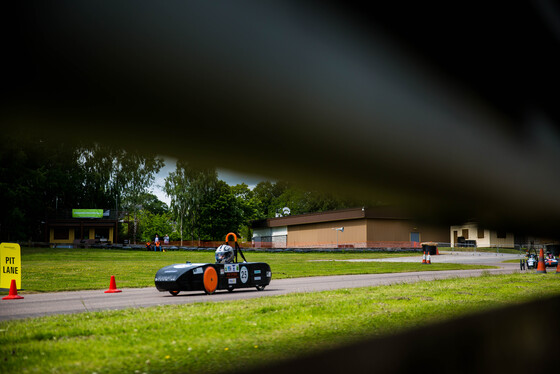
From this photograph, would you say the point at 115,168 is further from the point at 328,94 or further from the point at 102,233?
the point at 102,233

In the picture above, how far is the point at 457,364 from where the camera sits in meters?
4.19

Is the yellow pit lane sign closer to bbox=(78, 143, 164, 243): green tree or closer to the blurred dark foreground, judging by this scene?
the blurred dark foreground

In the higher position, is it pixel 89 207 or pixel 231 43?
pixel 231 43

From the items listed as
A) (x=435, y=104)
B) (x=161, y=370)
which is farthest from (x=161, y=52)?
(x=161, y=370)

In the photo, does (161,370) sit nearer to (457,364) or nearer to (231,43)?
(457,364)

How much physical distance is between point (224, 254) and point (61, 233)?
2162 inches

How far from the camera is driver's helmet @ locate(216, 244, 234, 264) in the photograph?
13102 millimetres

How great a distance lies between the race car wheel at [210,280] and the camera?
40.4 feet

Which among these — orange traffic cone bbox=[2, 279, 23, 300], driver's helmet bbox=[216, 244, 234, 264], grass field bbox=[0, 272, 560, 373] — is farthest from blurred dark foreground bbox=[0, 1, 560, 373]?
orange traffic cone bbox=[2, 279, 23, 300]

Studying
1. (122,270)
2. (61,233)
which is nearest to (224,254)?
(122,270)

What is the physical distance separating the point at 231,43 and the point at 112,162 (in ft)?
1.90

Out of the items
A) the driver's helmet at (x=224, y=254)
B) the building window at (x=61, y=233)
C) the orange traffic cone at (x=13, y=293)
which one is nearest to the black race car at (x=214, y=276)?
the driver's helmet at (x=224, y=254)

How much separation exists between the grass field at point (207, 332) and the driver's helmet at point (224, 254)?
3.69m

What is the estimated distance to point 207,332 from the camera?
608cm
